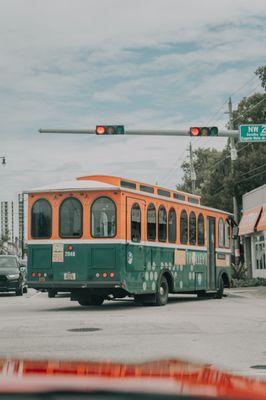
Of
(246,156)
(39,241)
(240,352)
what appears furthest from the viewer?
(246,156)

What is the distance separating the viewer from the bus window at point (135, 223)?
19.4 meters

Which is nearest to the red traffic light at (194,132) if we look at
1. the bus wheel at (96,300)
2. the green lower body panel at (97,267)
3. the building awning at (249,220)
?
the green lower body panel at (97,267)

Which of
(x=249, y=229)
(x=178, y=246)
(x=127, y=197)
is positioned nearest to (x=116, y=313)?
(x=127, y=197)

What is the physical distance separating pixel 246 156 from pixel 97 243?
42.6m

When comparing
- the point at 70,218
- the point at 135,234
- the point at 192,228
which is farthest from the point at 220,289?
the point at 70,218

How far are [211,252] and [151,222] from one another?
5.36m

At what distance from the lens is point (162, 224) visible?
20969 millimetres

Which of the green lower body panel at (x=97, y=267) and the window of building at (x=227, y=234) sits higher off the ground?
the window of building at (x=227, y=234)

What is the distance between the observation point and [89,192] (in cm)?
1922

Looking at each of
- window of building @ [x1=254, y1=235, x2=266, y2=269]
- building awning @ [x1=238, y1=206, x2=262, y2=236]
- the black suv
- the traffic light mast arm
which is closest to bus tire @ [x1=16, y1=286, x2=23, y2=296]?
the black suv

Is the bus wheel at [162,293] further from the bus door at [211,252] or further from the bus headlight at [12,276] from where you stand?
the bus headlight at [12,276]

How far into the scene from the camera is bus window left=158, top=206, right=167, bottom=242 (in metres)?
20.8

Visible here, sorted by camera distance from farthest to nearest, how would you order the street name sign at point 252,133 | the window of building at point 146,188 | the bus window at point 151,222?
1. the street name sign at point 252,133
2. the bus window at point 151,222
3. the window of building at point 146,188

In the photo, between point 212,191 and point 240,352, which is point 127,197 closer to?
point 240,352
